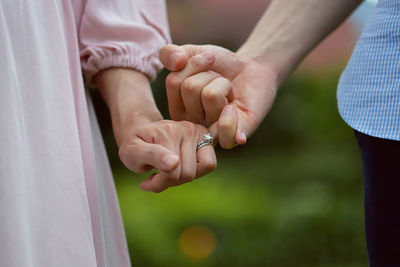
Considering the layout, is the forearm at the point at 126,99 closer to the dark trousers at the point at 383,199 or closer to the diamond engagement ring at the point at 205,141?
the diamond engagement ring at the point at 205,141

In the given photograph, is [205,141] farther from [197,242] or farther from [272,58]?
[197,242]

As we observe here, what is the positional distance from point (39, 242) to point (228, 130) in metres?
0.35

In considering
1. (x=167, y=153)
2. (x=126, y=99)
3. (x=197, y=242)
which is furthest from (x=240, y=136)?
(x=197, y=242)

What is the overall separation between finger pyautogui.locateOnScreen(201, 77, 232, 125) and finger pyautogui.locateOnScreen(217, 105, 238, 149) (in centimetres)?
2

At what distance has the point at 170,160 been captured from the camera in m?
0.92

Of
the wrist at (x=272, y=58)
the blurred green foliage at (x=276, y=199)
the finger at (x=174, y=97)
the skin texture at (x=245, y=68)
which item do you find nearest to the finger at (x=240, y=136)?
the skin texture at (x=245, y=68)

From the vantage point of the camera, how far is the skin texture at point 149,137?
96 centimetres

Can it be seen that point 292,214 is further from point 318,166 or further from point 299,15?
point 299,15

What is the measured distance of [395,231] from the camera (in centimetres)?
102

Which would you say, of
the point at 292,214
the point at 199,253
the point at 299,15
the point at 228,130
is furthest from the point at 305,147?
the point at 228,130

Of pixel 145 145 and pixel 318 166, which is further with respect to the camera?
pixel 318 166

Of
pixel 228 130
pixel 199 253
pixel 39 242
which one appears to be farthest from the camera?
pixel 199 253

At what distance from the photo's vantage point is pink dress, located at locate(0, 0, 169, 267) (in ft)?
2.83

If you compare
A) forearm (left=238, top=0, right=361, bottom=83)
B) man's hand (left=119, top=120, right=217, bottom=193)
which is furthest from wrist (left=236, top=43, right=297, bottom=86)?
man's hand (left=119, top=120, right=217, bottom=193)
